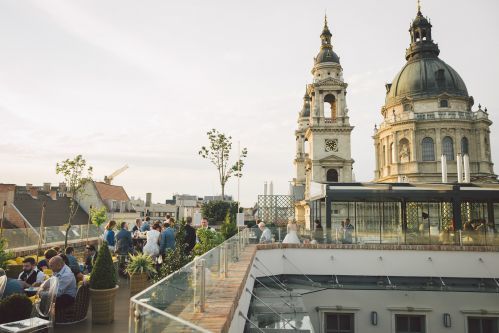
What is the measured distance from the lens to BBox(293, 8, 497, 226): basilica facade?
47.6 metres

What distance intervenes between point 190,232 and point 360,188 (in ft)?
41.3

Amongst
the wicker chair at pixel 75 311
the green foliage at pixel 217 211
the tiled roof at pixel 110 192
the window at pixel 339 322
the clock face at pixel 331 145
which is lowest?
the window at pixel 339 322

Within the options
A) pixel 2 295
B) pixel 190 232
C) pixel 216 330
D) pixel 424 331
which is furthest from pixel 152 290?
pixel 424 331

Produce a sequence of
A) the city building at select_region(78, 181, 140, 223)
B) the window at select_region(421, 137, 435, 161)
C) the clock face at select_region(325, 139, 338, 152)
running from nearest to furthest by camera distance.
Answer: the clock face at select_region(325, 139, 338, 152), the city building at select_region(78, 181, 140, 223), the window at select_region(421, 137, 435, 161)

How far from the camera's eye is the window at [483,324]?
18484mm

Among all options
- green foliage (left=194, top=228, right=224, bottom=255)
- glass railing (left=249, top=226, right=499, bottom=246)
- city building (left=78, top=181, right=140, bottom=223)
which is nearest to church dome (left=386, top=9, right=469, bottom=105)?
glass railing (left=249, top=226, right=499, bottom=246)

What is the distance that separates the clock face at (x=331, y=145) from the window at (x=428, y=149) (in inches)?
613

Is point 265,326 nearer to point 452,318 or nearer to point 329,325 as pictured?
point 329,325

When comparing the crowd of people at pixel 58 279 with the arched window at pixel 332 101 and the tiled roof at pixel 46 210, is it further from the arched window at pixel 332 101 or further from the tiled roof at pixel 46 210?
the arched window at pixel 332 101

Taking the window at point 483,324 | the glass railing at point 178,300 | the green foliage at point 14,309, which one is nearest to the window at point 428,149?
the window at point 483,324

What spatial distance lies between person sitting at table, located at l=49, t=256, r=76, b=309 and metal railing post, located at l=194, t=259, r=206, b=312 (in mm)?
3168

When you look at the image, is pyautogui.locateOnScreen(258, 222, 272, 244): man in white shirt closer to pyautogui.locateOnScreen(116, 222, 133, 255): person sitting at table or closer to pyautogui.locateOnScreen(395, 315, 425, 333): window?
pyautogui.locateOnScreen(116, 222, 133, 255): person sitting at table

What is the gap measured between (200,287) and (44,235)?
13256 millimetres

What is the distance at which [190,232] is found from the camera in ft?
39.7
